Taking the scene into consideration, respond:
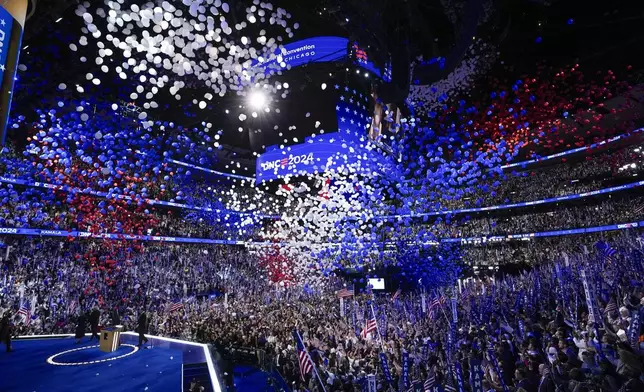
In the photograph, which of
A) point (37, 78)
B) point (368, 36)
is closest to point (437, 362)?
point (368, 36)

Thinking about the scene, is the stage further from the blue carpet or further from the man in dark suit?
the man in dark suit

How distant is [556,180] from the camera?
123 feet

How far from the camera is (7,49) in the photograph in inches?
144

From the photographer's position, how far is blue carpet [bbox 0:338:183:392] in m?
8.20

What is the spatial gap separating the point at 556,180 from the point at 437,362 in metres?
37.2

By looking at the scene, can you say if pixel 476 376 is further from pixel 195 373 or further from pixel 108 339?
pixel 108 339

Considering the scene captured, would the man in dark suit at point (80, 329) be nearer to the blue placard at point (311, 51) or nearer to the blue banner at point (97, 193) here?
the blue banner at point (97, 193)

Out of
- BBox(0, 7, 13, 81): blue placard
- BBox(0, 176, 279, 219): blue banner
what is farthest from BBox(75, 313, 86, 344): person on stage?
BBox(0, 7, 13, 81): blue placard

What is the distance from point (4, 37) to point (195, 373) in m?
8.64

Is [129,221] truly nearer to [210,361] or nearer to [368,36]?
[210,361]

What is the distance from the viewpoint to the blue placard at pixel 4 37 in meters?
3.61

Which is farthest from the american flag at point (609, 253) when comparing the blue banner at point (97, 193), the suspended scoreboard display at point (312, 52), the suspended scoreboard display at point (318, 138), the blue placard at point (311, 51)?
the blue banner at point (97, 193)

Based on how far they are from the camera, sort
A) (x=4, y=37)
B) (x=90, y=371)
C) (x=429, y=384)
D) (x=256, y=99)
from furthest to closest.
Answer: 1. (x=256, y=99)
2. (x=90, y=371)
3. (x=429, y=384)
4. (x=4, y=37)

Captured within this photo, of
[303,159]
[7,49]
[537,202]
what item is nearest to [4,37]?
[7,49]
